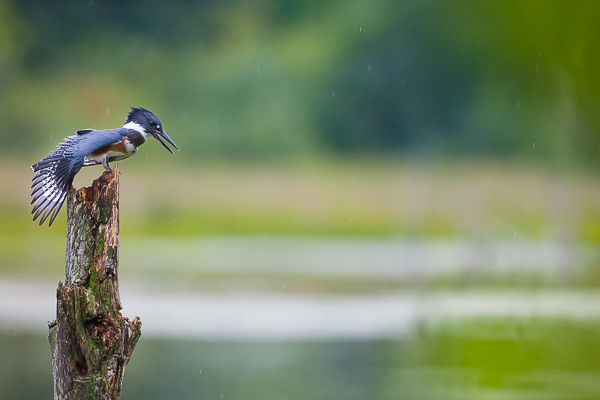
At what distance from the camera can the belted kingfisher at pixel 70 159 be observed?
1.73 metres

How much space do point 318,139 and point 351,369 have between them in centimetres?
777

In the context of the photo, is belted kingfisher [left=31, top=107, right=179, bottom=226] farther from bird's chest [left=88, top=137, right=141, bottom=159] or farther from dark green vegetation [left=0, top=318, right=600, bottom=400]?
dark green vegetation [left=0, top=318, right=600, bottom=400]

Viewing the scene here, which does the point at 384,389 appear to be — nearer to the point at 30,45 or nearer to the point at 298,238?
the point at 298,238

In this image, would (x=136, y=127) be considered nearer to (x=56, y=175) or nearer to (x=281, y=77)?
(x=56, y=175)

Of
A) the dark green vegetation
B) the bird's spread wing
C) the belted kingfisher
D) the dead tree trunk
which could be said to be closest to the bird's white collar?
the belted kingfisher

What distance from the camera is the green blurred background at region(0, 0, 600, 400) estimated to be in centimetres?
946

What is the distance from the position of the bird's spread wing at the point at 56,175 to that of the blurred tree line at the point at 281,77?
9.34 metres

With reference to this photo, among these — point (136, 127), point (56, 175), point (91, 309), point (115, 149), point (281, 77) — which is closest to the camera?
point (91, 309)

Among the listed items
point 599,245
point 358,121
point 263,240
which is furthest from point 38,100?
point 599,245

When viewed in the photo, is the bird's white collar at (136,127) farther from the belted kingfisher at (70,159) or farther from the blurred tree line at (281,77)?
the blurred tree line at (281,77)

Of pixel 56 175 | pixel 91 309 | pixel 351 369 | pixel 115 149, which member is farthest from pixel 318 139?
pixel 91 309

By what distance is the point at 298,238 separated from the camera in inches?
477

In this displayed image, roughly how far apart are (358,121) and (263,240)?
2560mm

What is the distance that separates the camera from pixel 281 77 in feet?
41.0
